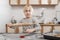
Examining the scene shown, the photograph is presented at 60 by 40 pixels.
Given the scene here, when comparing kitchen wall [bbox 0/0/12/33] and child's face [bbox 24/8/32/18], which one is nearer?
child's face [bbox 24/8/32/18]

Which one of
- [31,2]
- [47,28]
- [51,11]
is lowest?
[47,28]

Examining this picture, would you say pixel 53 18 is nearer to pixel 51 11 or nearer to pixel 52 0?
pixel 51 11

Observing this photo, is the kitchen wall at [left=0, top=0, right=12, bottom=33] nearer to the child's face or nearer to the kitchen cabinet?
the kitchen cabinet

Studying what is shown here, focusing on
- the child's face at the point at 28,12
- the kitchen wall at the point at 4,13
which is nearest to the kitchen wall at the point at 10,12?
the kitchen wall at the point at 4,13

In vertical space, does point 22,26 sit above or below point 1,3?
below

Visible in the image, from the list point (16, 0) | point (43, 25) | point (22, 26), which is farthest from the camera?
point (16, 0)

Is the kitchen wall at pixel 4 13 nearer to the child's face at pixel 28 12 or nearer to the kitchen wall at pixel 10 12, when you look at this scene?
the kitchen wall at pixel 10 12

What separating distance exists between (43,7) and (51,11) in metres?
0.27

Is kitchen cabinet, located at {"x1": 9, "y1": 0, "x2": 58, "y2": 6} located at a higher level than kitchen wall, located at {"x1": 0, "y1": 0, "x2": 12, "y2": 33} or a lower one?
higher

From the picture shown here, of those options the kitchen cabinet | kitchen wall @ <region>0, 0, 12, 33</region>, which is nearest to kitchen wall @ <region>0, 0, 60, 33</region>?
kitchen wall @ <region>0, 0, 12, 33</region>

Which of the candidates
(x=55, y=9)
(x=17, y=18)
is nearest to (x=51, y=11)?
(x=55, y=9)

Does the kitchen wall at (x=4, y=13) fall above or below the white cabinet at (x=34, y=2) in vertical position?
below

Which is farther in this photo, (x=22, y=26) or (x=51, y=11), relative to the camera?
(x=51, y=11)

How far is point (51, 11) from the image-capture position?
439 cm
